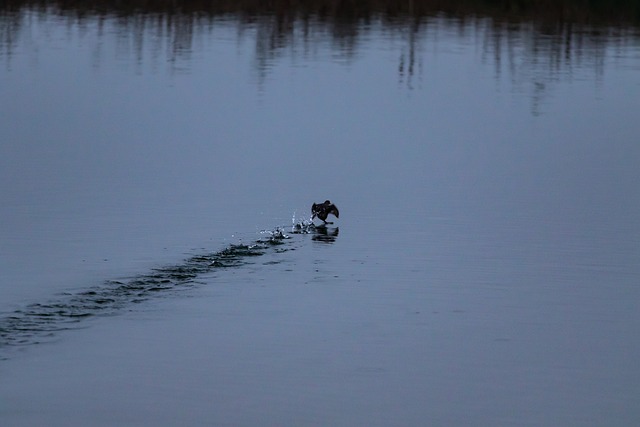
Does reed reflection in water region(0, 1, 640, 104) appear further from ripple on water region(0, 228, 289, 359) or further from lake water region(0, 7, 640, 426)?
ripple on water region(0, 228, 289, 359)

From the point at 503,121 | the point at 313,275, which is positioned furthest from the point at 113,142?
the point at 313,275

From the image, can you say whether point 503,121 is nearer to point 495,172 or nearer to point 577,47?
point 495,172

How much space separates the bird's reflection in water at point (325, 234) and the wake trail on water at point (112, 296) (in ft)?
1.32

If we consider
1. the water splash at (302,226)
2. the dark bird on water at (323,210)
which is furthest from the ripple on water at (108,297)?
the dark bird on water at (323,210)

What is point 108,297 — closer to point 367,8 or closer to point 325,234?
point 325,234

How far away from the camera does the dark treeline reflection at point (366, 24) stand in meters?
29.0

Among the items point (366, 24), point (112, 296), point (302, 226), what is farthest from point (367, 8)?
point (112, 296)

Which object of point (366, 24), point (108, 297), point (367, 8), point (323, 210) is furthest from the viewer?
point (367, 8)

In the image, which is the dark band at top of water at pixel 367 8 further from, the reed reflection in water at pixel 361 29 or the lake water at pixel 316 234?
the lake water at pixel 316 234

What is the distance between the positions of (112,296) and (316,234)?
3871 mm

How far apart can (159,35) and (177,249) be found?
18.0 meters

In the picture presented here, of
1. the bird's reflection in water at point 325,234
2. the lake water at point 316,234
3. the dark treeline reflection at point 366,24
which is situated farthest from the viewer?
the dark treeline reflection at point 366,24

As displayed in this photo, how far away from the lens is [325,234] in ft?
48.9

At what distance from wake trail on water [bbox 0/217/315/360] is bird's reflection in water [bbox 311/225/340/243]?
1.32ft
